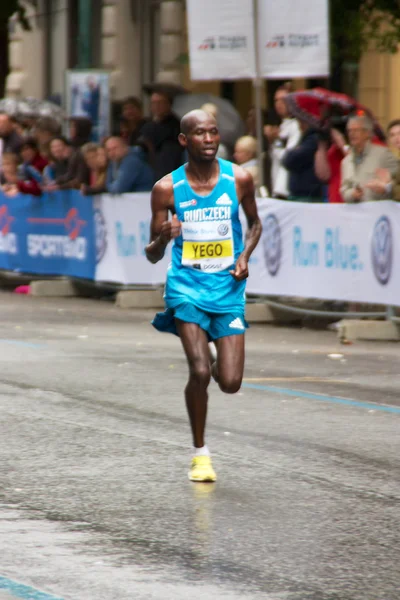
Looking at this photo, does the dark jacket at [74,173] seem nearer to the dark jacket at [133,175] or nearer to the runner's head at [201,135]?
the dark jacket at [133,175]

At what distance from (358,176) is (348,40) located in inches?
296

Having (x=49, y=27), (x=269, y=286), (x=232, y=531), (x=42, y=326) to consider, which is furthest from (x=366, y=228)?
(x=49, y=27)

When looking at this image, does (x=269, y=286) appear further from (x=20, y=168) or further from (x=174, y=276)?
(x=174, y=276)

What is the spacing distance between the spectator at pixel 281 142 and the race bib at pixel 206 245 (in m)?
8.08

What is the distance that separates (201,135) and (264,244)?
7.88 metres

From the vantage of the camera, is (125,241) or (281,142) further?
(125,241)

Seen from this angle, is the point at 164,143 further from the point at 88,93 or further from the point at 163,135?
the point at 88,93

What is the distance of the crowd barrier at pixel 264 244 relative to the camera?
13.7 metres

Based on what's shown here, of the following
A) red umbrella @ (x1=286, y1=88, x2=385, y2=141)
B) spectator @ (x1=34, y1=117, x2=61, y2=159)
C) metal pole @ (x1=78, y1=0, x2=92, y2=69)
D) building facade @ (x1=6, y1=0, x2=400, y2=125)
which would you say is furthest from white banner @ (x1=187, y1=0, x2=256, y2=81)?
building facade @ (x1=6, y1=0, x2=400, y2=125)

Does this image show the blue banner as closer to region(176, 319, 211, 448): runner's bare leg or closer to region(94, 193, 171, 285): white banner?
region(94, 193, 171, 285): white banner

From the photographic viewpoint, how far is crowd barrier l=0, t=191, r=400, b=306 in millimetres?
13734

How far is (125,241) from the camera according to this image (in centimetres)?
1736

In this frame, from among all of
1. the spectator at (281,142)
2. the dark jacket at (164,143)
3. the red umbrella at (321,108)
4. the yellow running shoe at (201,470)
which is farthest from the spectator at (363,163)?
the yellow running shoe at (201,470)

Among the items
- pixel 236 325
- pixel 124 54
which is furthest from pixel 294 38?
pixel 124 54
